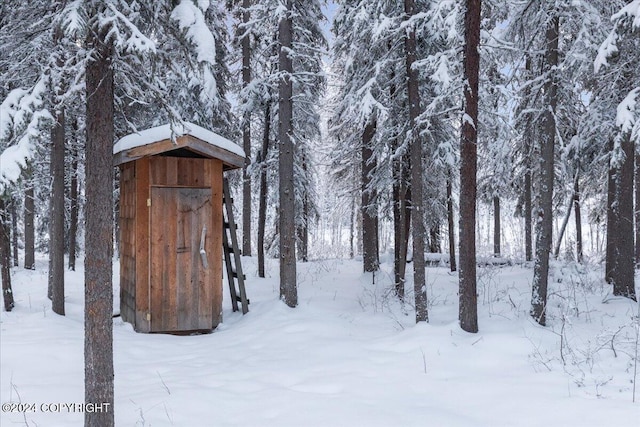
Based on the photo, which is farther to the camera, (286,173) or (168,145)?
(286,173)

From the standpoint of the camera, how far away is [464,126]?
7.33 metres

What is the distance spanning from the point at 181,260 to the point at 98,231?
533cm

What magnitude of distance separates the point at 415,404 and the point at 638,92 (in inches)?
320

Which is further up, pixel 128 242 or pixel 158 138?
pixel 158 138

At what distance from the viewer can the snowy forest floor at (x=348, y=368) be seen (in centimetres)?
463

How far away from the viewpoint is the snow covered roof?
831cm

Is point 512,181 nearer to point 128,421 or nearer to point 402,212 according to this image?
point 402,212

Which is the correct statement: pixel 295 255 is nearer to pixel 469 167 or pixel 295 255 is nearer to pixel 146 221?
pixel 146 221

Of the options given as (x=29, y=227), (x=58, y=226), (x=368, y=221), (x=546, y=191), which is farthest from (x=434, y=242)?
(x=29, y=227)

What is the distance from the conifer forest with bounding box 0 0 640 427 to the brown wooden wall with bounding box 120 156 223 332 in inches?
1.7

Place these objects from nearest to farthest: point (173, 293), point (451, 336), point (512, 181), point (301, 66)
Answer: point (451, 336) < point (173, 293) < point (301, 66) < point (512, 181)

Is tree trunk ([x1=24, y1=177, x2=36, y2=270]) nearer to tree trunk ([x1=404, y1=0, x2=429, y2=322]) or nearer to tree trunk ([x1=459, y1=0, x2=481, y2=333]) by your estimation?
tree trunk ([x1=404, y1=0, x2=429, y2=322])

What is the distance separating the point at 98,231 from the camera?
3.85 metres

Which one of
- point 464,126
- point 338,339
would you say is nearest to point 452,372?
point 338,339
